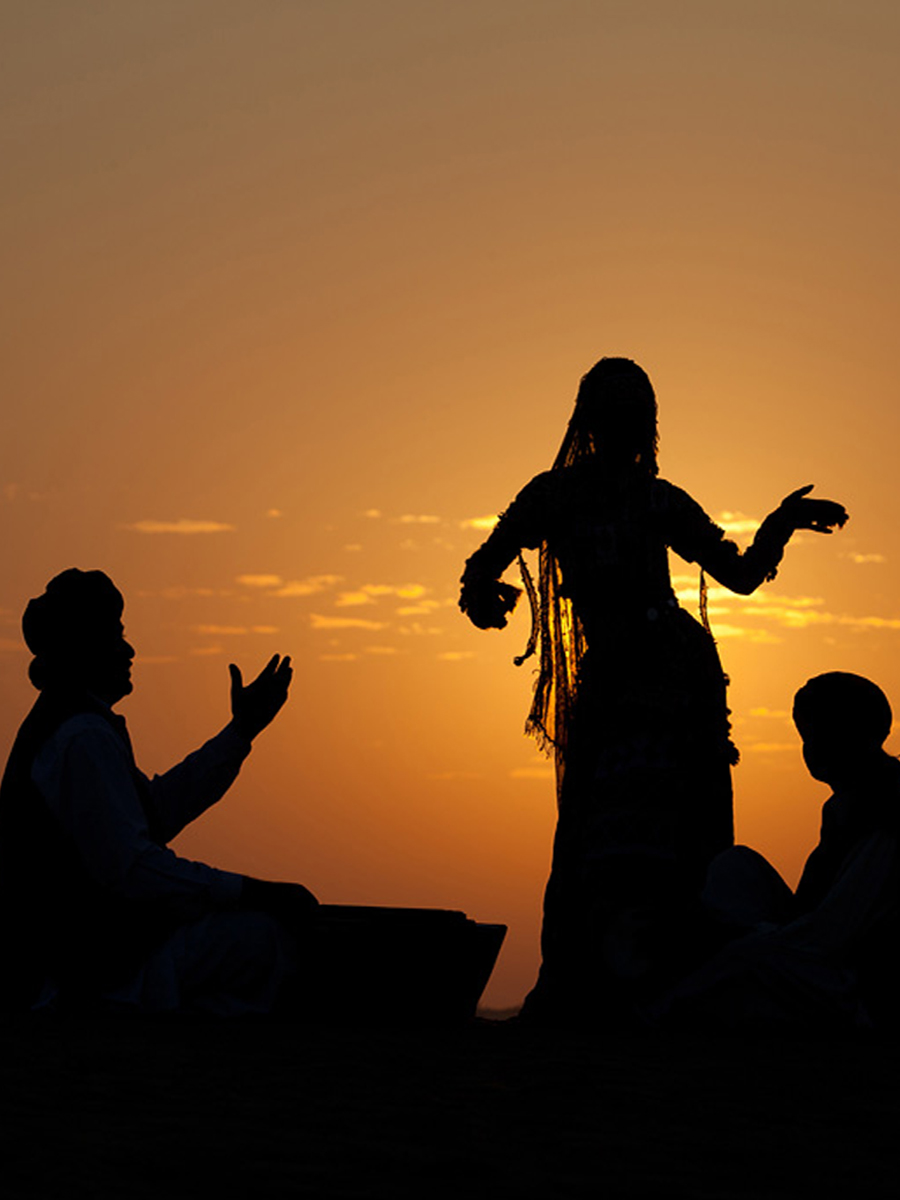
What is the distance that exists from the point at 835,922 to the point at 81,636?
2.70 meters

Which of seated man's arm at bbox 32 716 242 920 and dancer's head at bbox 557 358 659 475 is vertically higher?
dancer's head at bbox 557 358 659 475

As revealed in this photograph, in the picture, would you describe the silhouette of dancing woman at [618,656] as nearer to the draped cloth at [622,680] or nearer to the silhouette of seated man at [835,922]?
the draped cloth at [622,680]

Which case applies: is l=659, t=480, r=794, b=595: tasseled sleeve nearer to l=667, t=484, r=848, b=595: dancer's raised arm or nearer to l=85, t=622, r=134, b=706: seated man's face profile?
l=667, t=484, r=848, b=595: dancer's raised arm

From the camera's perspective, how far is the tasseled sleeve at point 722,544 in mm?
6824

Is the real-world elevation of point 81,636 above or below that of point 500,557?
below

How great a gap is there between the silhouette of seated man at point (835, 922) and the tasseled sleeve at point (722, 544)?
0.88 metres

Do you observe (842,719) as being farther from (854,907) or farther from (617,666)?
(617,666)

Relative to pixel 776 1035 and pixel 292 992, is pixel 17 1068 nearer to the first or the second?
pixel 292 992

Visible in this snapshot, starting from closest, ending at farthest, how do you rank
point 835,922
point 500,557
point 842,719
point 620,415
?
point 835,922, point 842,719, point 620,415, point 500,557

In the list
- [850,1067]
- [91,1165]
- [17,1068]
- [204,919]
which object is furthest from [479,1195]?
[204,919]

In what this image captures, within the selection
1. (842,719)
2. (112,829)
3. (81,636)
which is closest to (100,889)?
(112,829)

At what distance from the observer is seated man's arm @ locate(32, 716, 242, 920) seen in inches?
221

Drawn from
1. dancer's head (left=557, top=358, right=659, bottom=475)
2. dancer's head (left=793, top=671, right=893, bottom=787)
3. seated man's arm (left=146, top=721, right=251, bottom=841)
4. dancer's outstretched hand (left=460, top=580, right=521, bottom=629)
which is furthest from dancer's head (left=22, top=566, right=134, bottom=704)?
dancer's head (left=793, top=671, right=893, bottom=787)

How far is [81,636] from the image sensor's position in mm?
6039
